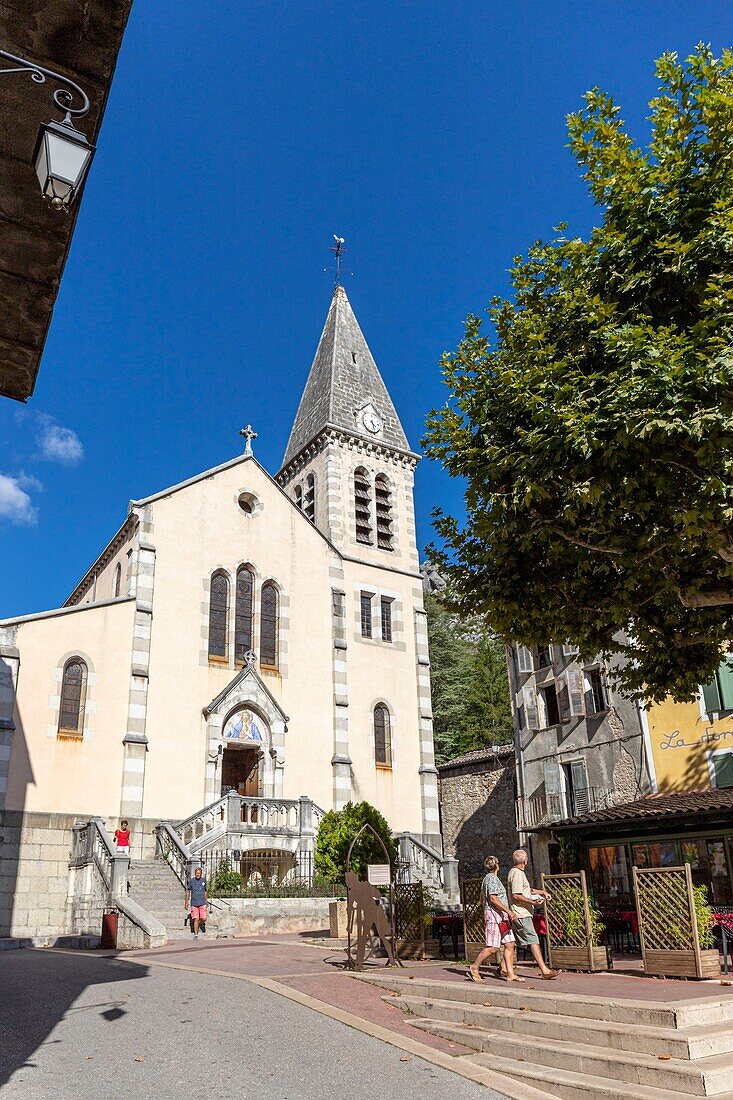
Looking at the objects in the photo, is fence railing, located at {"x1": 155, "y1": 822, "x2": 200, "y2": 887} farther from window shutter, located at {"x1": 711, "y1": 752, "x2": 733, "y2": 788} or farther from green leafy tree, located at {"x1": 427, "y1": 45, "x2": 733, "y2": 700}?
window shutter, located at {"x1": 711, "y1": 752, "x2": 733, "y2": 788}

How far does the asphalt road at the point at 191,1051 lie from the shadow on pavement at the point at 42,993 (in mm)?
23

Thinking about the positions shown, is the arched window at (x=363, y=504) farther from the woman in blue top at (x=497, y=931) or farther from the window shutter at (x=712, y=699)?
the woman in blue top at (x=497, y=931)

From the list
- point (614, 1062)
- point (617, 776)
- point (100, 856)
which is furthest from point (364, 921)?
point (617, 776)

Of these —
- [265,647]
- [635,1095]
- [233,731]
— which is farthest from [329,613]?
[635,1095]

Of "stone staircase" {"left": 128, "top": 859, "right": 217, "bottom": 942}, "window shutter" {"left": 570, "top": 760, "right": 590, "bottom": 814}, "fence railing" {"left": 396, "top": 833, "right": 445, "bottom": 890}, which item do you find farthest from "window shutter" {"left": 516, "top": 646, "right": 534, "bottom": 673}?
"stone staircase" {"left": 128, "top": 859, "right": 217, "bottom": 942}

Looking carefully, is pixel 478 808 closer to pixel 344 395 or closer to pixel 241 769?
pixel 241 769

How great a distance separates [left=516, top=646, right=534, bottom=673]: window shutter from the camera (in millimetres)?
31672

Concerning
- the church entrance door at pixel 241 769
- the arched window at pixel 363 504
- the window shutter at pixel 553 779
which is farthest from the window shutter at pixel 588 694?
the church entrance door at pixel 241 769

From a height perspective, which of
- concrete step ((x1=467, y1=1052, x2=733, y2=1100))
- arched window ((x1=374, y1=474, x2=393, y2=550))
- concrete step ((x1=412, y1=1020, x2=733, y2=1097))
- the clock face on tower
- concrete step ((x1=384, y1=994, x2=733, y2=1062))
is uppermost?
the clock face on tower

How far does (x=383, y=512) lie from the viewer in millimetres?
34344

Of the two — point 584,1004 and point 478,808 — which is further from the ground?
point 478,808

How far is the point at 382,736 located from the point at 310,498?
10.1 metres

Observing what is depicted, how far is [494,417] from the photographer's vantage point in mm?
12609

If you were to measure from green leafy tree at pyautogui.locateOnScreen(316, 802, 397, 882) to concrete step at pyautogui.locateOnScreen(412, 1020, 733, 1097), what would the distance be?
12.2 metres
